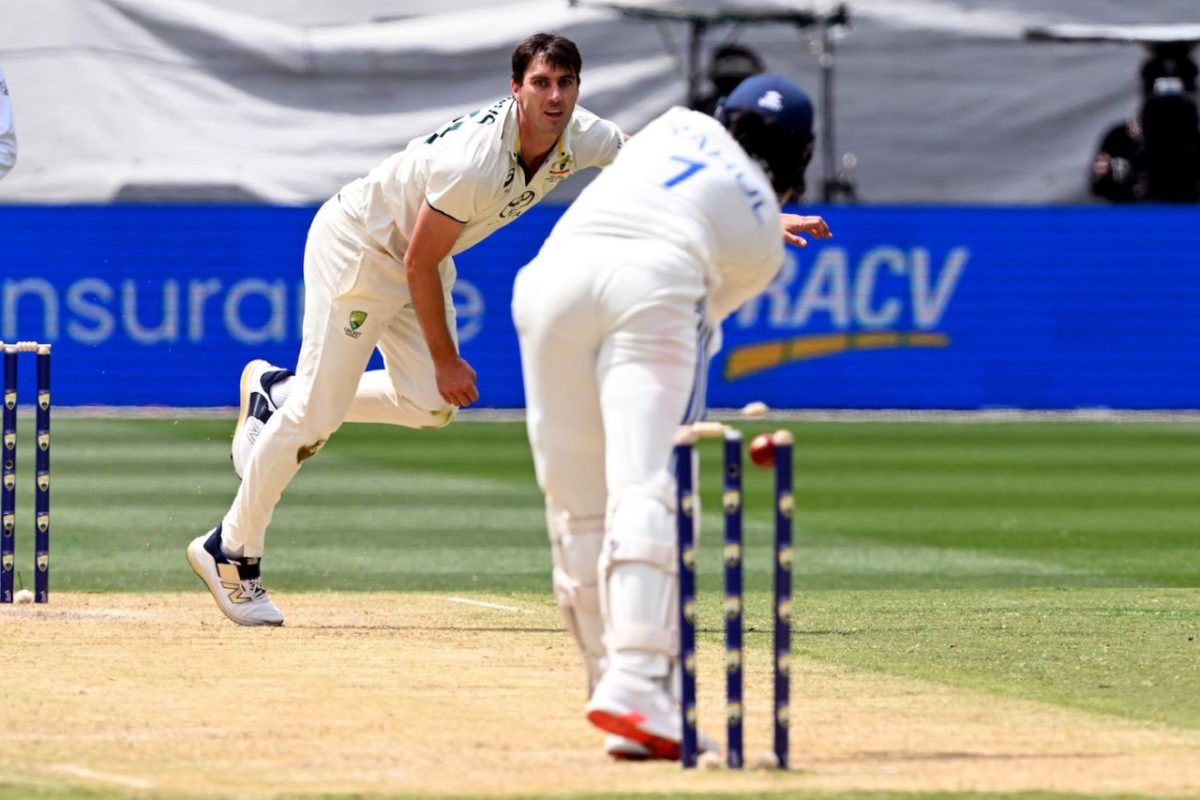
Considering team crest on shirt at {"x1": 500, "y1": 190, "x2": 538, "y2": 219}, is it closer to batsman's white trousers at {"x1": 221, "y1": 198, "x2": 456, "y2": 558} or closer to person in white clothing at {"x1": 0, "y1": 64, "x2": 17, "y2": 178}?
batsman's white trousers at {"x1": 221, "y1": 198, "x2": 456, "y2": 558}

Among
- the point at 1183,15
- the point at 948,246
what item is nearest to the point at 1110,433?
the point at 948,246

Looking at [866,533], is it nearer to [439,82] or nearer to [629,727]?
[629,727]

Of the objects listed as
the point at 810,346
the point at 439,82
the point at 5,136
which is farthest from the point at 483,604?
the point at 439,82

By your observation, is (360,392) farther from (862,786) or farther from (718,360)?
(718,360)

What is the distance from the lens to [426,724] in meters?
5.43

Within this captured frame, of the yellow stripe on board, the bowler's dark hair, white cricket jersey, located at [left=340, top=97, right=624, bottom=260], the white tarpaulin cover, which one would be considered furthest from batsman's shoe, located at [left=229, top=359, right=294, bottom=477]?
the white tarpaulin cover

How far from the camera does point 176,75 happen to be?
23.1m

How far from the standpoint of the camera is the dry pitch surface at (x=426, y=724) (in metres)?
4.67

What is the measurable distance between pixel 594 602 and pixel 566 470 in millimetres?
302

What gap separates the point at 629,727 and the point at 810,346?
1382 cm

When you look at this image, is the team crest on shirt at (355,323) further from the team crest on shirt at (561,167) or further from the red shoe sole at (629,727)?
the red shoe sole at (629,727)

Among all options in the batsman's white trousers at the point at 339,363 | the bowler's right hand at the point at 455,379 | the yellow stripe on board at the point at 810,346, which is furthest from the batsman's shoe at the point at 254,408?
the yellow stripe on board at the point at 810,346

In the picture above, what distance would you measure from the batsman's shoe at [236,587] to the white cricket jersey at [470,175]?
3.91 ft

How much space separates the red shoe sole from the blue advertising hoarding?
1332 cm
